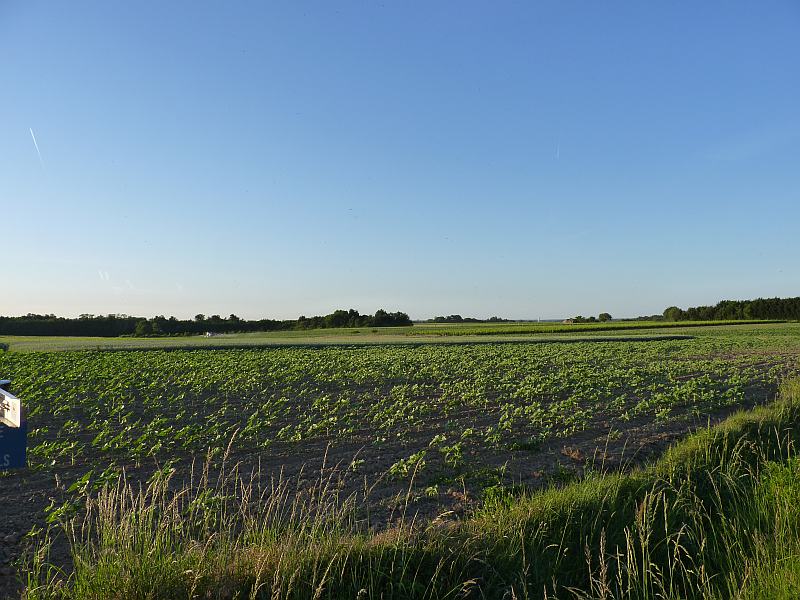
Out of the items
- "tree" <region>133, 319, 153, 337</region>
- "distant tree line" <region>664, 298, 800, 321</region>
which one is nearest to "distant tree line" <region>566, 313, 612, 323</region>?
"distant tree line" <region>664, 298, 800, 321</region>

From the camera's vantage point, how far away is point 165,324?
9181 cm

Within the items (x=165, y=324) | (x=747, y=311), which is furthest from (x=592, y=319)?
(x=165, y=324)

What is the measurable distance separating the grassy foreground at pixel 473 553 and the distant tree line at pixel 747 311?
11058 cm

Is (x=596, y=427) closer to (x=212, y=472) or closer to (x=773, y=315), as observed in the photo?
(x=212, y=472)

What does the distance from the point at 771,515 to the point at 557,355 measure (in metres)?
26.5

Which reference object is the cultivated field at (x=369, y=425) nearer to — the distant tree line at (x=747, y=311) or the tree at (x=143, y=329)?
the tree at (x=143, y=329)

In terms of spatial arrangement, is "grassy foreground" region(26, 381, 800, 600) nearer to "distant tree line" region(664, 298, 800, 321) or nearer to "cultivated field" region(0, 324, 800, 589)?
"cultivated field" region(0, 324, 800, 589)

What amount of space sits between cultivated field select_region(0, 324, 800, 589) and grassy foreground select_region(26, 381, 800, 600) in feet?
1.80

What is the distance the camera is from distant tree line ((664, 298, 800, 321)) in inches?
3938

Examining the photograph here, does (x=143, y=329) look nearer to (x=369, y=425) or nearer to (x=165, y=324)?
(x=165, y=324)

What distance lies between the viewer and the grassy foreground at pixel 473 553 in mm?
4230

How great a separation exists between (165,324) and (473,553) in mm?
95194

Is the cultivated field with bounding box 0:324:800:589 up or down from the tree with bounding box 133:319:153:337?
down

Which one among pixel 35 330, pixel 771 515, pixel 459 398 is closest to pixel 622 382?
pixel 459 398
